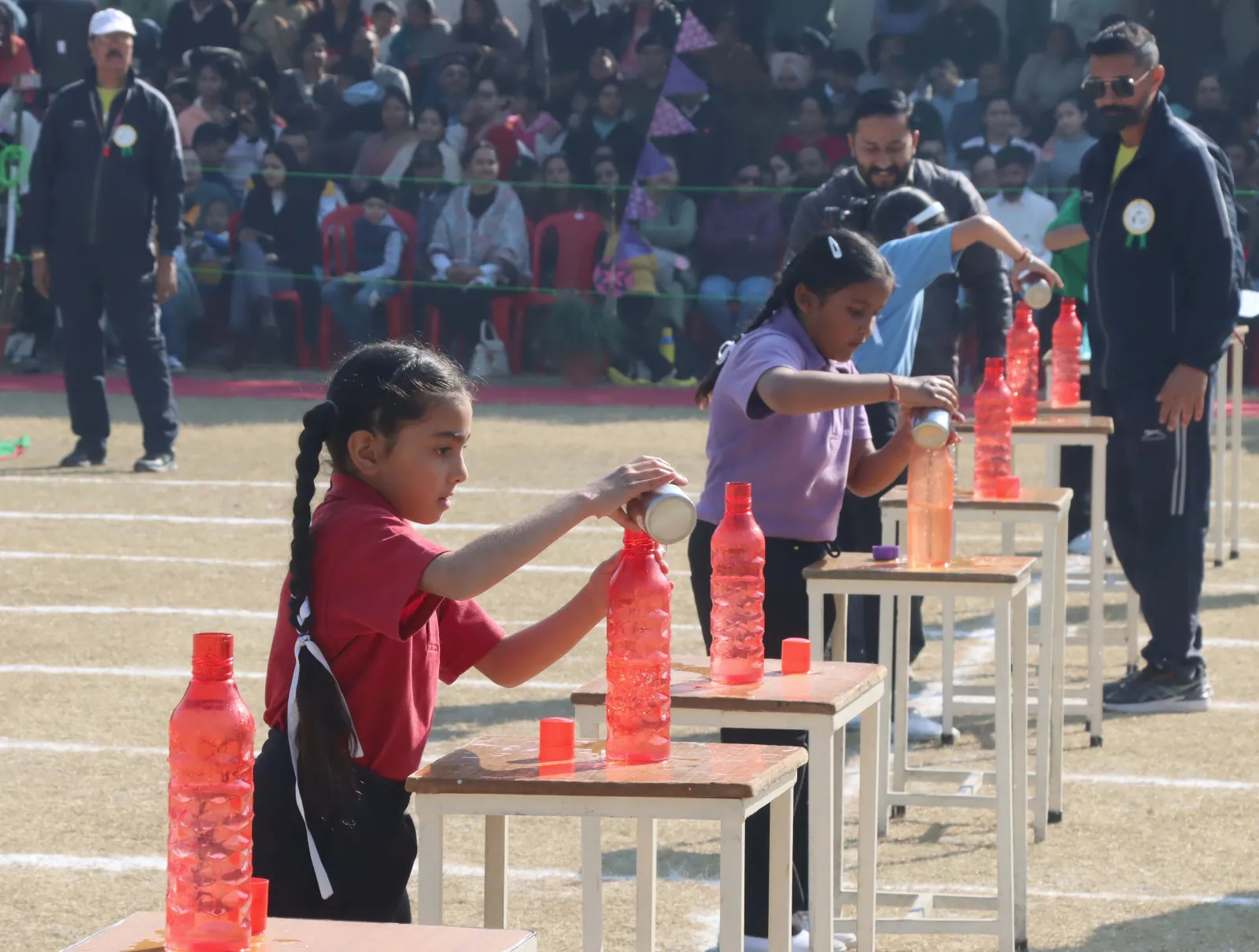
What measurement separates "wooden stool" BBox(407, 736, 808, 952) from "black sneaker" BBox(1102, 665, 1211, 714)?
160 inches

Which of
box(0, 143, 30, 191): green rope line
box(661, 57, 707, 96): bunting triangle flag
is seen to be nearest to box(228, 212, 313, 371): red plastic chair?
box(0, 143, 30, 191): green rope line

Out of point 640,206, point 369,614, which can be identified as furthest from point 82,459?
point 369,614

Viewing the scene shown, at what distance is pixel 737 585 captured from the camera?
13.2 feet

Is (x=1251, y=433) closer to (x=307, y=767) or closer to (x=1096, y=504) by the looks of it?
(x=1096, y=504)

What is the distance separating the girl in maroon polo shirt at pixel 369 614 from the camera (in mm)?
3295

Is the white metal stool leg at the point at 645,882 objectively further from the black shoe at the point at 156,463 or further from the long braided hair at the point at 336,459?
the black shoe at the point at 156,463

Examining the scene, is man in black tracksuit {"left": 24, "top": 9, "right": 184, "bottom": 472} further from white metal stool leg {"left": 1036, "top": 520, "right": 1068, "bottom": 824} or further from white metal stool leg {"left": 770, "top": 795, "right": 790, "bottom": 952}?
white metal stool leg {"left": 770, "top": 795, "right": 790, "bottom": 952}

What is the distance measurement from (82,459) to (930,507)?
847cm

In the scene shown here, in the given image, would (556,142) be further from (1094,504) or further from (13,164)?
(1094,504)

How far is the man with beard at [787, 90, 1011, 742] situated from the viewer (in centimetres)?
732

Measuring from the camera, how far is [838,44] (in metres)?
19.3

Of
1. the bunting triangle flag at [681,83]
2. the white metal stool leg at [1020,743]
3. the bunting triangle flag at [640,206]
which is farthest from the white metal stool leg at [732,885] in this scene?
the bunting triangle flag at [681,83]

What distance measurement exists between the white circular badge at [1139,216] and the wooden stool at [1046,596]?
1332mm

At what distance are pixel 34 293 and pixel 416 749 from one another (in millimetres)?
15714
